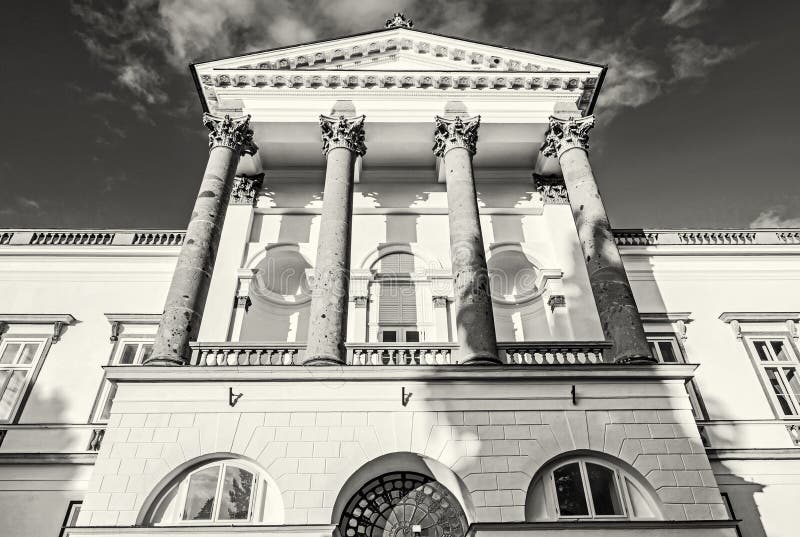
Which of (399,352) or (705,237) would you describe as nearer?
(399,352)

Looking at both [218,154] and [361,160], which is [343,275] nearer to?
[218,154]

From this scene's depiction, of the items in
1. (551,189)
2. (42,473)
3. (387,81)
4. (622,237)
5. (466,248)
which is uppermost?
(387,81)

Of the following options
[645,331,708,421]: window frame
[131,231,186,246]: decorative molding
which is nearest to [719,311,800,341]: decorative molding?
[645,331,708,421]: window frame

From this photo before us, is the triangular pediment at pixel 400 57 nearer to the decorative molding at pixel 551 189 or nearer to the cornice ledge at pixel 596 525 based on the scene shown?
the decorative molding at pixel 551 189

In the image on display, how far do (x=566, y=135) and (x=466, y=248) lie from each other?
543cm

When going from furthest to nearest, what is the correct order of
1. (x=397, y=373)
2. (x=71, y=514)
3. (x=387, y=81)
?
(x=387, y=81)
(x=71, y=514)
(x=397, y=373)

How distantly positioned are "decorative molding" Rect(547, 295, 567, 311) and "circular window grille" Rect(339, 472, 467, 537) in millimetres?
7763

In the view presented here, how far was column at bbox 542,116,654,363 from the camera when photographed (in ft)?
44.1

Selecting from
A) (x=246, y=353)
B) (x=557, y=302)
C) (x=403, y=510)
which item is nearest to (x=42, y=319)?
(x=246, y=353)

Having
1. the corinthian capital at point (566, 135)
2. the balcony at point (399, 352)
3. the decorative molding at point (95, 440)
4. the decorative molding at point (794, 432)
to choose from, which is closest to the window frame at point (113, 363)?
the decorative molding at point (95, 440)

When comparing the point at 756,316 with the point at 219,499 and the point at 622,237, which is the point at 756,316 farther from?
the point at 219,499

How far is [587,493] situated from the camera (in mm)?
11703

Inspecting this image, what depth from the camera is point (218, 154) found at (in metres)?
16.8

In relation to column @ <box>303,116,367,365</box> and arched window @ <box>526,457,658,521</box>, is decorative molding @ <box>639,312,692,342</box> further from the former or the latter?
column @ <box>303,116,367,365</box>
